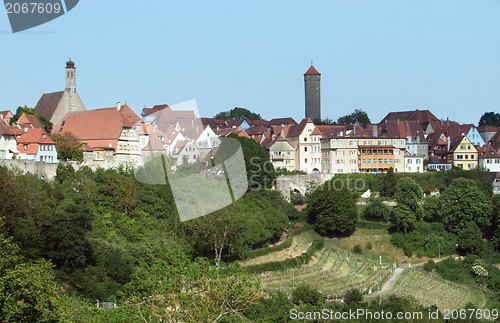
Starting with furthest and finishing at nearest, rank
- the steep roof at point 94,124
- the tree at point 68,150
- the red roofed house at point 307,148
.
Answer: the red roofed house at point 307,148
the steep roof at point 94,124
the tree at point 68,150

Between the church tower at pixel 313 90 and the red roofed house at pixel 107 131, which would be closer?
the red roofed house at pixel 107 131

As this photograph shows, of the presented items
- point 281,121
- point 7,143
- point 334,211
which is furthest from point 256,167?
point 281,121

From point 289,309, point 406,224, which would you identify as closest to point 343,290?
point 289,309

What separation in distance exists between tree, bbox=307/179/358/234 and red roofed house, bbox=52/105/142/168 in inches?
494

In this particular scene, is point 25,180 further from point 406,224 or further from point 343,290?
point 406,224

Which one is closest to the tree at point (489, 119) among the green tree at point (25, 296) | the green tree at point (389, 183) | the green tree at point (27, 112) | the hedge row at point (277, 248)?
the green tree at point (389, 183)

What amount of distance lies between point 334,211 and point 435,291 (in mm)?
10643

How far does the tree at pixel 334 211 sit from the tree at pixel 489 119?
144 feet

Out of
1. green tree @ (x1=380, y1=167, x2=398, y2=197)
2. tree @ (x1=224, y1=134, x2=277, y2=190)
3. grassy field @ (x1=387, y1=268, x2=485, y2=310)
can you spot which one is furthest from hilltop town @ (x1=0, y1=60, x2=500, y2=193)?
grassy field @ (x1=387, y1=268, x2=485, y2=310)

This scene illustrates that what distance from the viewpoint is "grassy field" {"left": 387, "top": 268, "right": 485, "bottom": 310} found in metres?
36.7

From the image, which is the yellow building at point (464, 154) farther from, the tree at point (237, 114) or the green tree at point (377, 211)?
the tree at point (237, 114)

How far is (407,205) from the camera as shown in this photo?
165 ft

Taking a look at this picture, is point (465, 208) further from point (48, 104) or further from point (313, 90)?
point (313, 90)

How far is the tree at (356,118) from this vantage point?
274 ft
